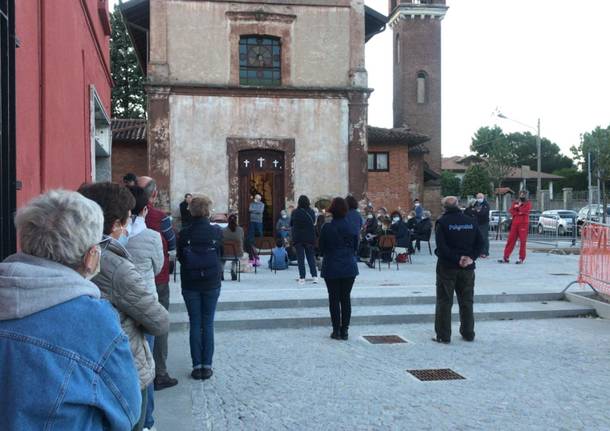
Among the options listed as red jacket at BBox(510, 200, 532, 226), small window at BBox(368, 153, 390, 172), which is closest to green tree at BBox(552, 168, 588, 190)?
small window at BBox(368, 153, 390, 172)

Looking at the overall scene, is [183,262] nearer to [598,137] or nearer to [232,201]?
[232,201]

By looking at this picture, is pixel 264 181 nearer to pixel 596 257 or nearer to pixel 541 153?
pixel 596 257

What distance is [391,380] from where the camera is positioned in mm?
6098

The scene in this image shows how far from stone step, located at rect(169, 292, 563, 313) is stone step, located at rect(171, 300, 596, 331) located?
8 centimetres

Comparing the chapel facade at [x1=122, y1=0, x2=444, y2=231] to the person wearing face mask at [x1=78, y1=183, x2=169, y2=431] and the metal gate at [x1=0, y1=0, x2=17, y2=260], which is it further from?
the person wearing face mask at [x1=78, y1=183, x2=169, y2=431]

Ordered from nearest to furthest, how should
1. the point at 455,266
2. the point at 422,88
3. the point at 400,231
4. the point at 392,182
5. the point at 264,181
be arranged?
1. the point at 455,266
2. the point at 400,231
3. the point at 264,181
4. the point at 392,182
5. the point at 422,88

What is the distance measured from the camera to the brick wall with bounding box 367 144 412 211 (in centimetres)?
2845

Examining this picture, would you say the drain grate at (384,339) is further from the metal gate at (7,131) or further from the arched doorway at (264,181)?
the arched doorway at (264,181)

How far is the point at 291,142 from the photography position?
2050 centimetres

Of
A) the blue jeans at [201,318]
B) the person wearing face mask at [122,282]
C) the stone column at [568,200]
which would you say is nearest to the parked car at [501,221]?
the stone column at [568,200]

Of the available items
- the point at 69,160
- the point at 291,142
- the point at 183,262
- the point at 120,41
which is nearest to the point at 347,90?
the point at 291,142

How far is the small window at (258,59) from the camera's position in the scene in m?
20.4

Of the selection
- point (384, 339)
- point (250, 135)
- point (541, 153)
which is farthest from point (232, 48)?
point (541, 153)

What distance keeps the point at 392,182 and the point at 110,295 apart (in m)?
26.0
